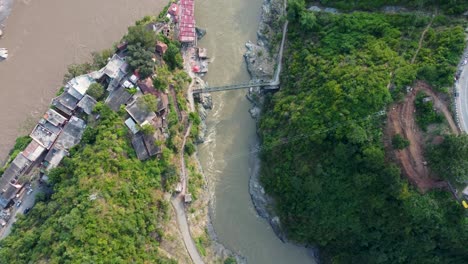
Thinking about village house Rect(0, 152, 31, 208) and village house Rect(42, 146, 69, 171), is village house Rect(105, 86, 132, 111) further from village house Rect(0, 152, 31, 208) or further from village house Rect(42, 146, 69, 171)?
village house Rect(0, 152, 31, 208)

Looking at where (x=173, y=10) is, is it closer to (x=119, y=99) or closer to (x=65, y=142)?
(x=119, y=99)

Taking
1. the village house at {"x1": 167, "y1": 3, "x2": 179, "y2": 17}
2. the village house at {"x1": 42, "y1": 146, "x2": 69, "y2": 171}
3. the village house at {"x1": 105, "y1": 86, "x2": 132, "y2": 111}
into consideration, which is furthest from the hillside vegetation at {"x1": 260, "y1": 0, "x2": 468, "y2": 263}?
the village house at {"x1": 42, "y1": 146, "x2": 69, "y2": 171}

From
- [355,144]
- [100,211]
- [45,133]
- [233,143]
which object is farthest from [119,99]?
[355,144]

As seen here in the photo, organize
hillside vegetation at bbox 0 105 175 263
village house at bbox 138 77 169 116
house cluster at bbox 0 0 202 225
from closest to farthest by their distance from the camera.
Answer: hillside vegetation at bbox 0 105 175 263 → house cluster at bbox 0 0 202 225 → village house at bbox 138 77 169 116

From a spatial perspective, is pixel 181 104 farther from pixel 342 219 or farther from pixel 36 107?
pixel 342 219

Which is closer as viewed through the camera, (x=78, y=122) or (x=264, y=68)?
(x=78, y=122)

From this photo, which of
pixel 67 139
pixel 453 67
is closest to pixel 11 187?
pixel 67 139

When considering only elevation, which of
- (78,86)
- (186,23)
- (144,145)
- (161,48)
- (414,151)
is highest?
(186,23)
